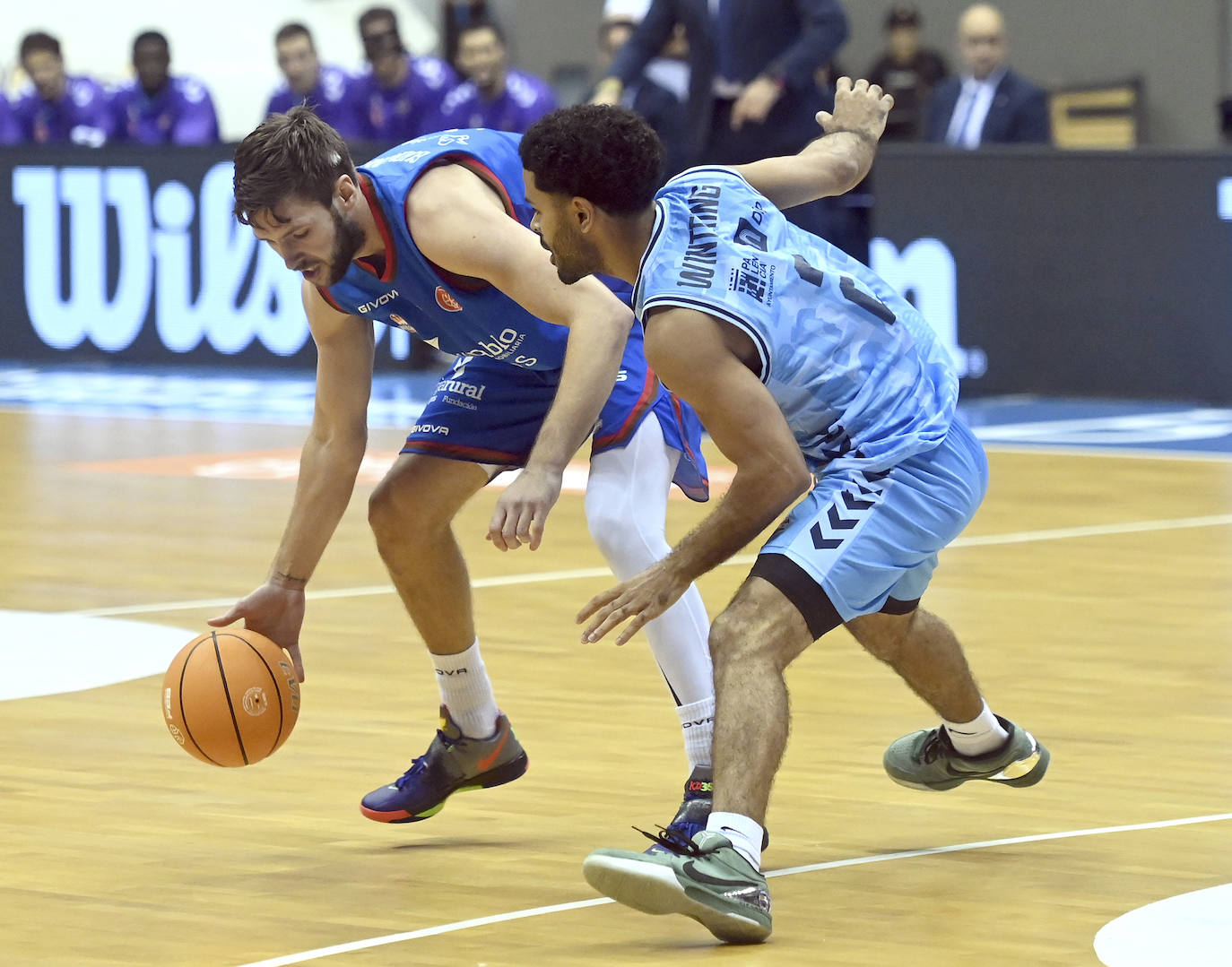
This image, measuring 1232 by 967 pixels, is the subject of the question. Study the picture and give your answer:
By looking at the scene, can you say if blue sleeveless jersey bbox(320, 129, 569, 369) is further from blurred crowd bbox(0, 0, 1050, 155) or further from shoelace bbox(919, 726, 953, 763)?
blurred crowd bbox(0, 0, 1050, 155)

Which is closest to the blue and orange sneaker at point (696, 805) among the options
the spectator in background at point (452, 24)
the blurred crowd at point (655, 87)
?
the blurred crowd at point (655, 87)

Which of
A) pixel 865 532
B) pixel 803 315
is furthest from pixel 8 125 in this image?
pixel 865 532

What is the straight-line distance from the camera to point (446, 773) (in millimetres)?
5504

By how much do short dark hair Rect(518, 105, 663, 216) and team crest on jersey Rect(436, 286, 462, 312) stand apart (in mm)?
666

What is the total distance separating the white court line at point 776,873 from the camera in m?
4.38

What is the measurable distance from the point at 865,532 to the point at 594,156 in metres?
0.88

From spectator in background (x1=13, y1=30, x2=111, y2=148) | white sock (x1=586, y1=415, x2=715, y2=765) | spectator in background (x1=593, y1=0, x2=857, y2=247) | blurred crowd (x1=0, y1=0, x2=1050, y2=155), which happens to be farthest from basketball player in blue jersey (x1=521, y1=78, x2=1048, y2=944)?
spectator in background (x1=13, y1=30, x2=111, y2=148)

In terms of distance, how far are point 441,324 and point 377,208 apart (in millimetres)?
337

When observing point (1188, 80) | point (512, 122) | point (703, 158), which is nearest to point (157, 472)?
point (703, 158)

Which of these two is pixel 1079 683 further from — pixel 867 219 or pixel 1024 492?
pixel 867 219

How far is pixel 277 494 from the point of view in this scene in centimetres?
1081

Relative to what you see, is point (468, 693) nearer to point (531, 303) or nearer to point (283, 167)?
point (531, 303)

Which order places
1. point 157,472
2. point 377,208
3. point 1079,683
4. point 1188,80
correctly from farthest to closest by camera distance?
point 1188,80, point 157,472, point 1079,683, point 377,208

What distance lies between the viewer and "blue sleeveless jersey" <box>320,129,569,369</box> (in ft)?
16.8
